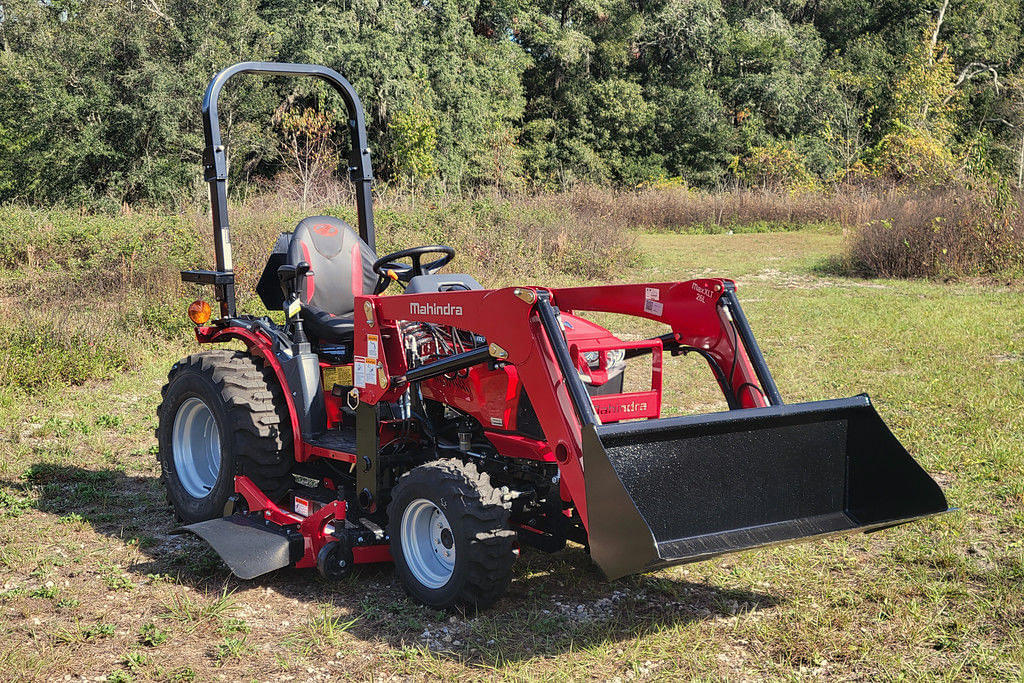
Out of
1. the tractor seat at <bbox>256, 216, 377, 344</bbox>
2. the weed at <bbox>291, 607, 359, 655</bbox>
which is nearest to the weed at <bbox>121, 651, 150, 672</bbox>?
the weed at <bbox>291, 607, 359, 655</bbox>

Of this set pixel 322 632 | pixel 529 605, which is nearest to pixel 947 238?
pixel 529 605

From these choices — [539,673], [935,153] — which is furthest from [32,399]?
[935,153]

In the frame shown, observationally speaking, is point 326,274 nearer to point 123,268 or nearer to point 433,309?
point 433,309

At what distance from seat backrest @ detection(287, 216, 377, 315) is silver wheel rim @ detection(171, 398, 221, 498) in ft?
2.93

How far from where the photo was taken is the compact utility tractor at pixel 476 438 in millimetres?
3396

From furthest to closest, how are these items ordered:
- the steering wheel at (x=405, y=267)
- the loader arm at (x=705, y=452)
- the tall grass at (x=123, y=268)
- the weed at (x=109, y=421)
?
1. the tall grass at (x=123, y=268)
2. the weed at (x=109, y=421)
3. the steering wheel at (x=405, y=267)
4. the loader arm at (x=705, y=452)

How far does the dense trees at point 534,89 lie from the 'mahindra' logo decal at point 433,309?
14.9 metres

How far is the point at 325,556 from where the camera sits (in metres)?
3.96

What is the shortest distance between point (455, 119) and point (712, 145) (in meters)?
13.6

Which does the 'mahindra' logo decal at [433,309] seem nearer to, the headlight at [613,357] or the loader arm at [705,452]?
the loader arm at [705,452]

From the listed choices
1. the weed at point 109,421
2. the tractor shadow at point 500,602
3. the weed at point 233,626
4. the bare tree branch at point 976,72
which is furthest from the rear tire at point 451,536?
the bare tree branch at point 976,72

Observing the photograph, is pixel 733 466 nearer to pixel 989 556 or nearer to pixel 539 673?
pixel 539 673

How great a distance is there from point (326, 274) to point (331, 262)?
3.0 inches

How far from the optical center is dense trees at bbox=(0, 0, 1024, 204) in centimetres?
2238
